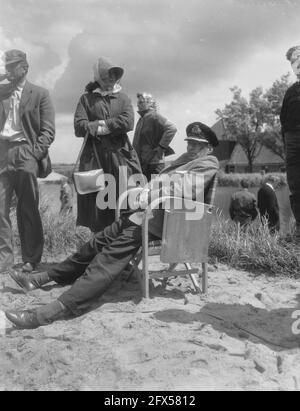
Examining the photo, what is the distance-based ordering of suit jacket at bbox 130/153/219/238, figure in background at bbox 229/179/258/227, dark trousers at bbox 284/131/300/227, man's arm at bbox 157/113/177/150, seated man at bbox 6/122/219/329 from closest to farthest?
seated man at bbox 6/122/219/329
suit jacket at bbox 130/153/219/238
dark trousers at bbox 284/131/300/227
man's arm at bbox 157/113/177/150
figure in background at bbox 229/179/258/227

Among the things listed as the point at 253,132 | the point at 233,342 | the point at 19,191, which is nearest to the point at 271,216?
the point at 19,191

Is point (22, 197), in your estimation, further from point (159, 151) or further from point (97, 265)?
point (159, 151)

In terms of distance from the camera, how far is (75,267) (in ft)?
13.0

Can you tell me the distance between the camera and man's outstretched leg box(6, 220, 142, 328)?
10.7 feet

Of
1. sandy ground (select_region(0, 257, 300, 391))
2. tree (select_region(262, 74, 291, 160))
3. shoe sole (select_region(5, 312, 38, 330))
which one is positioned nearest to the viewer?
sandy ground (select_region(0, 257, 300, 391))

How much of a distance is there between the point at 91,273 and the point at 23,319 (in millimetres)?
576

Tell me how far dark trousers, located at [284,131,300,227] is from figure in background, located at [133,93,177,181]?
1.49 m

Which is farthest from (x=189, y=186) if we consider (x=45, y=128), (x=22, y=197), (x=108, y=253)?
(x=22, y=197)

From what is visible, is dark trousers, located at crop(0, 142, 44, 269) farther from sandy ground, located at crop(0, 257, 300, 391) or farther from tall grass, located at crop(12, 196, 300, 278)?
tall grass, located at crop(12, 196, 300, 278)

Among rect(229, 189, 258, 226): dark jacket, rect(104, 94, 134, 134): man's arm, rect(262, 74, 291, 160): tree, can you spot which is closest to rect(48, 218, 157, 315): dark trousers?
rect(104, 94, 134, 134): man's arm

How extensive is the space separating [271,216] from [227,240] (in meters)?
3.02

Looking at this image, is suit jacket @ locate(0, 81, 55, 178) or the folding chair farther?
suit jacket @ locate(0, 81, 55, 178)

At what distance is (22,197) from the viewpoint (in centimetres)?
464
